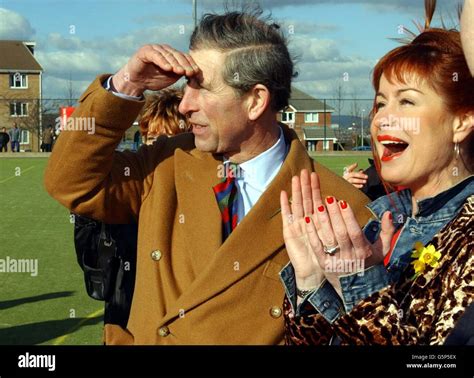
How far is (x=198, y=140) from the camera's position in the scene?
10.7 feet

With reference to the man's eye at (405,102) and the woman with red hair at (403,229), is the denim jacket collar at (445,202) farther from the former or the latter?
the man's eye at (405,102)

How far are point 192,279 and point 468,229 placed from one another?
43.3 inches

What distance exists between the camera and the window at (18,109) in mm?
43500

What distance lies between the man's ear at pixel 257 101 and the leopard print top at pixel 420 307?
1105 millimetres

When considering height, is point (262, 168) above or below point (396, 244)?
above

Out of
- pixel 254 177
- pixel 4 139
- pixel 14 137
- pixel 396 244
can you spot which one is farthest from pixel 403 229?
pixel 14 137

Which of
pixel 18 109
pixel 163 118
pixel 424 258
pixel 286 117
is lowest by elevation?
pixel 424 258

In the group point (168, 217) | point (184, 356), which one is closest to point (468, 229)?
point (184, 356)

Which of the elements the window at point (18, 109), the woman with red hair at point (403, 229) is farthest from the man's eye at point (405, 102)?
the window at point (18, 109)

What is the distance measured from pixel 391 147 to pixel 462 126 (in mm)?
202

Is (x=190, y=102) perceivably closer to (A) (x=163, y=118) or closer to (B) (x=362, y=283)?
(B) (x=362, y=283)

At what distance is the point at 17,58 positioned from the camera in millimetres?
46531

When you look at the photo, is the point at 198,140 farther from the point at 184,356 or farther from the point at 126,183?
the point at 184,356

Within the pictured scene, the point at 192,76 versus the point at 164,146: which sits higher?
the point at 192,76
